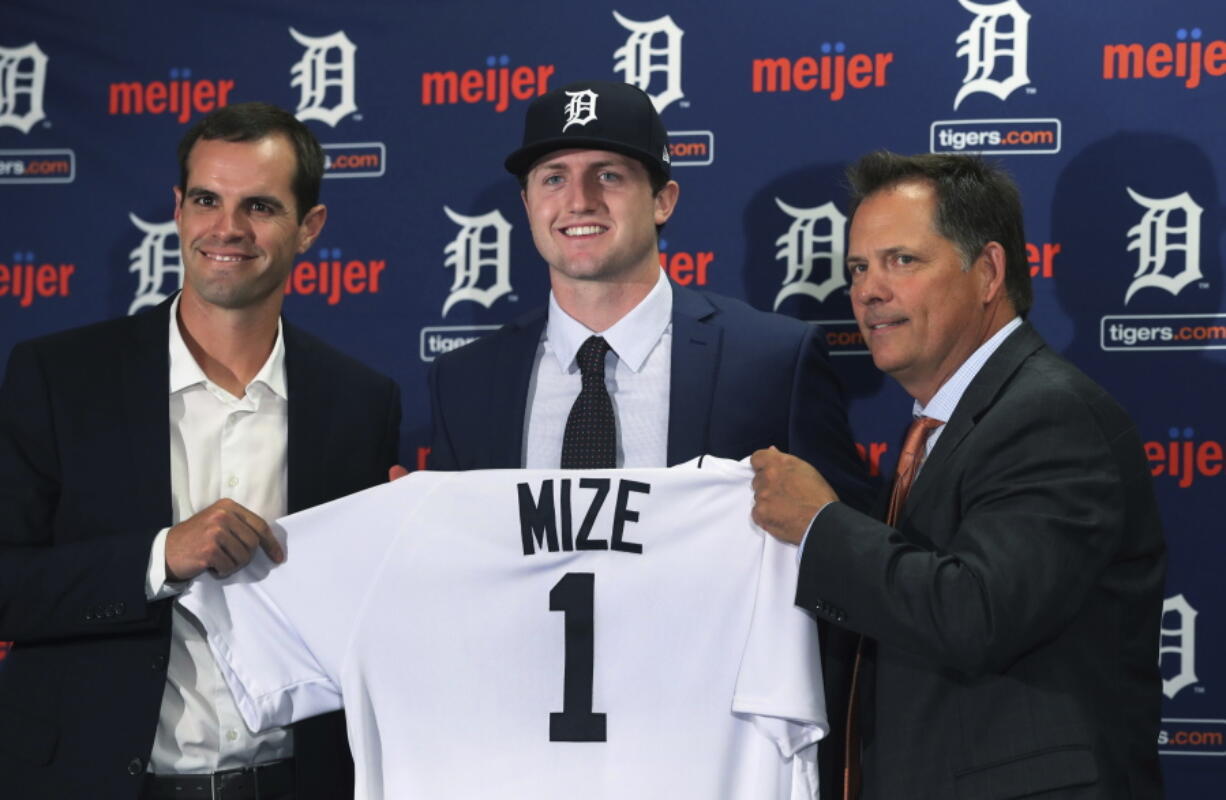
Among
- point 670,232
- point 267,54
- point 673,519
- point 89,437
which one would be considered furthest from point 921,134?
point 89,437

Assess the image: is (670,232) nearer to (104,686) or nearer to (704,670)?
(704,670)

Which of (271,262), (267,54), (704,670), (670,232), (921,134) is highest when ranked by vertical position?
(267,54)

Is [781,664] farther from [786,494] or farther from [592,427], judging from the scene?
[592,427]

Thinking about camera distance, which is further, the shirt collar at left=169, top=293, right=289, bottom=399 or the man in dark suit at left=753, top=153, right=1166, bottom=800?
the shirt collar at left=169, top=293, right=289, bottom=399

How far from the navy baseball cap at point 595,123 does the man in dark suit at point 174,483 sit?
512 mm

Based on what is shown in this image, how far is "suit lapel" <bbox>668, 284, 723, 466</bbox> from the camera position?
2463mm

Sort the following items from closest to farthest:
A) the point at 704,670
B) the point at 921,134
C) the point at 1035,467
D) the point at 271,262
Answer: the point at 1035,467
the point at 704,670
the point at 271,262
the point at 921,134

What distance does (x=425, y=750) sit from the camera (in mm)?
2316

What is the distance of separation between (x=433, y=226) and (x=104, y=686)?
1547 millimetres

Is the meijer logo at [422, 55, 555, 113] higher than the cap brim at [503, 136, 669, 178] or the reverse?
higher

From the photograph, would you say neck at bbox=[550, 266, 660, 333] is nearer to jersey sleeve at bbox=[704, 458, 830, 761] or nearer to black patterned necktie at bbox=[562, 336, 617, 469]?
black patterned necktie at bbox=[562, 336, 617, 469]

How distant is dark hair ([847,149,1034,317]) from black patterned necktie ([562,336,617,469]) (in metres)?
0.61

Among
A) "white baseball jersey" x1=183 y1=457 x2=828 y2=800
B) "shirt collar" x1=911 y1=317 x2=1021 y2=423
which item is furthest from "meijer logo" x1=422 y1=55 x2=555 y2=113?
"shirt collar" x1=911 y1=317 x2=1021 y2=423

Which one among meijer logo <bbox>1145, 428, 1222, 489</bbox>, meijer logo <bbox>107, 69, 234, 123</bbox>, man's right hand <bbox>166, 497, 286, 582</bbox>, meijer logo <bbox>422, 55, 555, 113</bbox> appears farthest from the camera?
meijer logo <bbox>107, 69, 234, 123</bbox>
